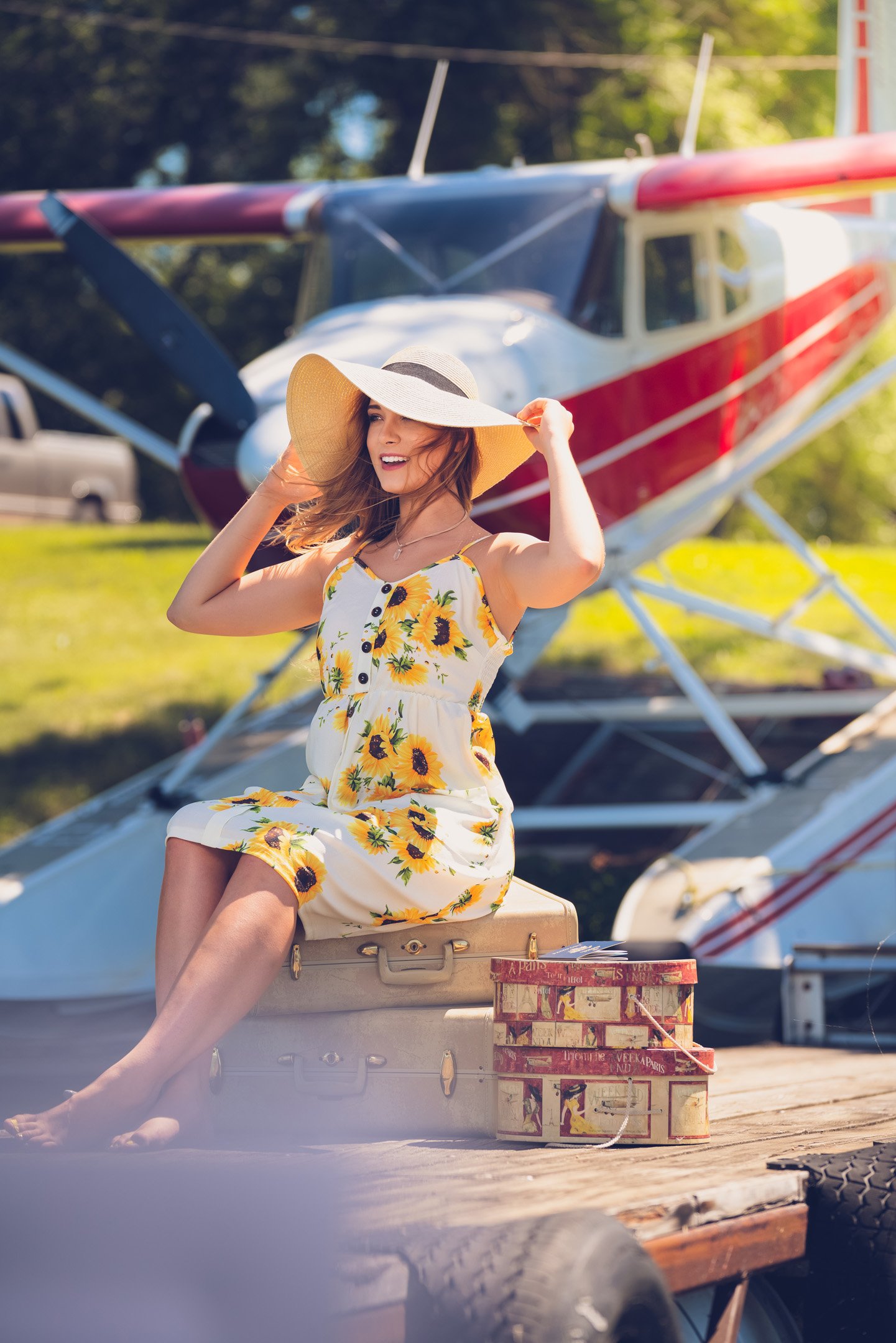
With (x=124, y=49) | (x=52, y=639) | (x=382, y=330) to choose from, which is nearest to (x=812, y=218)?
(x=382, y=330)

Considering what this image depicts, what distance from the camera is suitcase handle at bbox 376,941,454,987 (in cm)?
295

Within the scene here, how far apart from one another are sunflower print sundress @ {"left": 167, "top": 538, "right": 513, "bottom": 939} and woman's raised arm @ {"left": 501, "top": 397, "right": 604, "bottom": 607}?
0.10 m

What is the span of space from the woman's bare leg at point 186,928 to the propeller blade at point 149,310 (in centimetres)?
352

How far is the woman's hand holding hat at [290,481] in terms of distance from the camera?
3.27 m

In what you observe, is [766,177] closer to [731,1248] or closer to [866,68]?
[866,68]

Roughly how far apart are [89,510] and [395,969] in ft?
57.7

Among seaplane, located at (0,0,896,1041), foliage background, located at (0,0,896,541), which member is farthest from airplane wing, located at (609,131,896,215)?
foliage background, located at (0,0,896,541)

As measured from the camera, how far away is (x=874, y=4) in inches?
408

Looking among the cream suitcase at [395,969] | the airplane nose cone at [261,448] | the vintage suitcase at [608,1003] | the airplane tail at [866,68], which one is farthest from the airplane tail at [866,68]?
the vintage suitcase at [608,1003]

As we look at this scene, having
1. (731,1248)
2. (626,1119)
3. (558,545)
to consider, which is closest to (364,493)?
(558,545)

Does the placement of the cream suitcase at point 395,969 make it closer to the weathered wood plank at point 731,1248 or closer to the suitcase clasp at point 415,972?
the suitcase clasp at point 415,972

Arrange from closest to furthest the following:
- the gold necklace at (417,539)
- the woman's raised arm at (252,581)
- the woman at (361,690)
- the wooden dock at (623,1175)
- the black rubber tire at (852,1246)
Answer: the wooden dock at (623,1175), the black rubber tire at (852,1246), the woman at (361,690), the gold necklace at (417,539), the woman's raised arm at (252,581)

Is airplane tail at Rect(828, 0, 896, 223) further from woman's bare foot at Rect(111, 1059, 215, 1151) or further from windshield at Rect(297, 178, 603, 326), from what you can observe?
woman's bare foot at Rect(111, 1059, 215, 1151)

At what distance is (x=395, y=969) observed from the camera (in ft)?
9.70
